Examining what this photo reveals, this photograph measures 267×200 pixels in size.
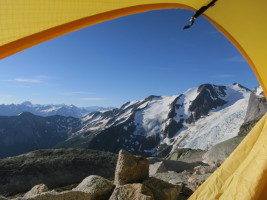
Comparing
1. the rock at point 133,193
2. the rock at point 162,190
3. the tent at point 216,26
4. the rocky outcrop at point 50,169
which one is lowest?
the rocky outcrop at point 50,169

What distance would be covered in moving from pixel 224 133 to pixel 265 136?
529ft

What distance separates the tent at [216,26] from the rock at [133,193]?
181cm

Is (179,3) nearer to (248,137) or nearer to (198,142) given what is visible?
(248,137)

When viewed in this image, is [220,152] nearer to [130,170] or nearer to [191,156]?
[191,156]

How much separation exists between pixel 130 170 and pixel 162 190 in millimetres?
1480

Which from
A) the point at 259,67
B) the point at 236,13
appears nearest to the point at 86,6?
the point at 236,13

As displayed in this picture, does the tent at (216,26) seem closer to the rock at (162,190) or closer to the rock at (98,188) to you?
the rock at (162,190)

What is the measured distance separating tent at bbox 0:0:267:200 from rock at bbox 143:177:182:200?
6.90 feet

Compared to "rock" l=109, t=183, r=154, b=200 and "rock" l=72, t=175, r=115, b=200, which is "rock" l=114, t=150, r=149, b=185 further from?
"rock" l=109, t=183, r=154, b=200

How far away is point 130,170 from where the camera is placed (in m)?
9.23

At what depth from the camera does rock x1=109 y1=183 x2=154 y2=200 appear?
743 centimetres

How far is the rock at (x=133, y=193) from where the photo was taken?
7.43 meters

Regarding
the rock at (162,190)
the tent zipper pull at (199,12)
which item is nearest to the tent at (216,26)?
the tent zipper pull at (199,12)

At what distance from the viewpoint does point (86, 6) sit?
4.38 m
